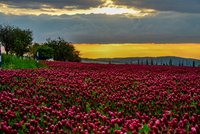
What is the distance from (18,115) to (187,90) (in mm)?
6952

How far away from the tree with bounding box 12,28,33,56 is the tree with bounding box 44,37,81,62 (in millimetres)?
6175

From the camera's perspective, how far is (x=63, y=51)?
12506cm

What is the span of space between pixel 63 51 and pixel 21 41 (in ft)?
37.5

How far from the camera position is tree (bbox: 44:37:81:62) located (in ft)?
405

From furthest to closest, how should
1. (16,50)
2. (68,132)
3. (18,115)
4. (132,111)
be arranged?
(16,50) < (132,111) < (18,115) < (68,132)

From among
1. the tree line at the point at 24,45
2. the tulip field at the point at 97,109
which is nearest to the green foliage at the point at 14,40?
the tree line at the point at 24,45

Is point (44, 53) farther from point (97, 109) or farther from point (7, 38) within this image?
point (97, 109)

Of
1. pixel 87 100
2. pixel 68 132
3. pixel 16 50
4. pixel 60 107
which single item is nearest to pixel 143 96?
pixel 87 100

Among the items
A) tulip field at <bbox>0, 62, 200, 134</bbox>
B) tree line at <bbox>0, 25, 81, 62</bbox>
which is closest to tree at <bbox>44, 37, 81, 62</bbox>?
tree line at <bbox>0, 25, 81, 62</bbox>

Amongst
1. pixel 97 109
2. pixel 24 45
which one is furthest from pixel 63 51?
pixel 97 109

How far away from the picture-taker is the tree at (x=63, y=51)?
12356 centimetres

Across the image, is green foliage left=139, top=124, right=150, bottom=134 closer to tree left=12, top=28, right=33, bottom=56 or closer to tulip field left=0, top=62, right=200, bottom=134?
tulip field left=0, top=62, right=200, bottom=134

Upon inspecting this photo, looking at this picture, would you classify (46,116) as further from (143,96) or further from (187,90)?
(187,90)

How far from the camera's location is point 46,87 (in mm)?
17328
